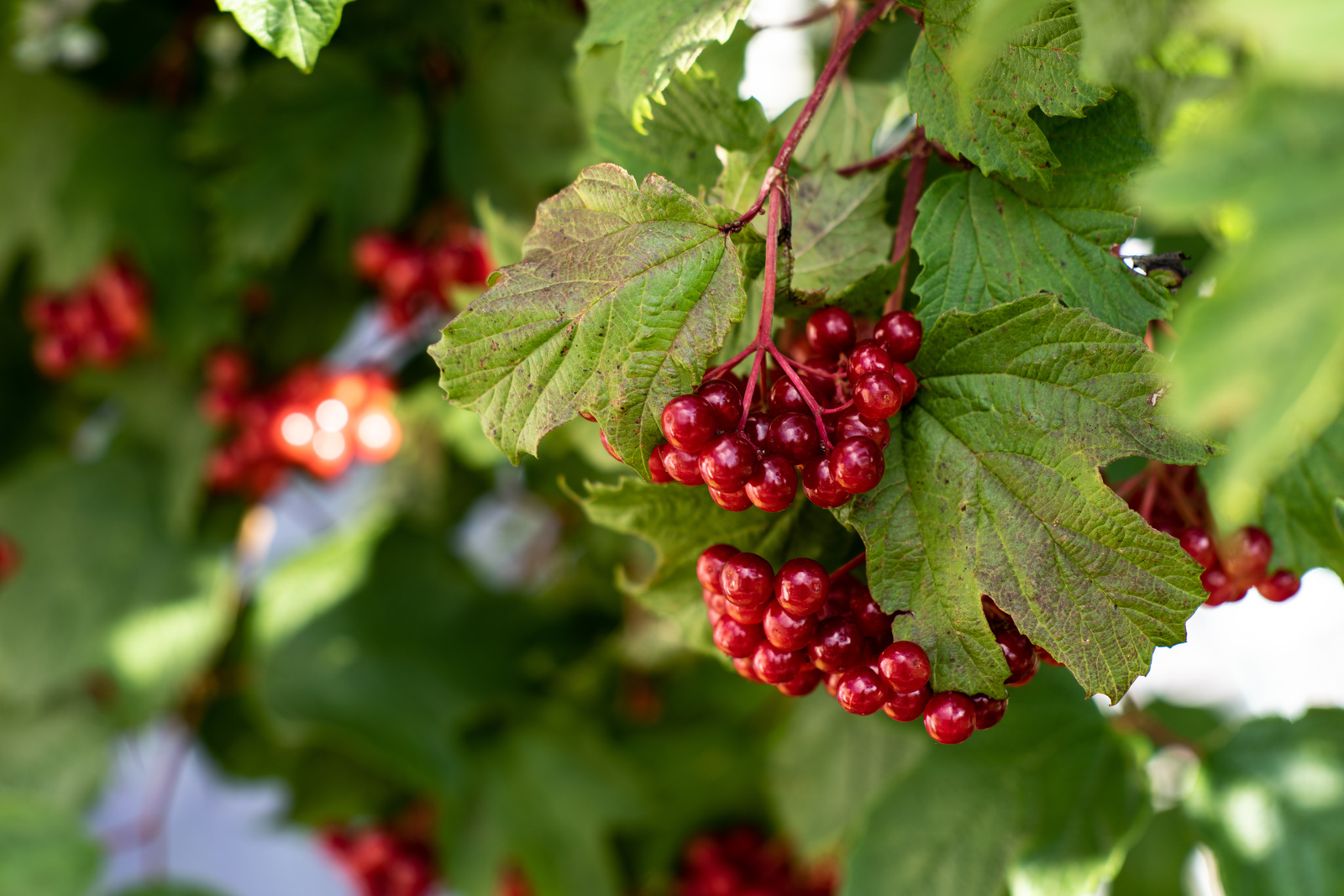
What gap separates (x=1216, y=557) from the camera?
45 centimetres

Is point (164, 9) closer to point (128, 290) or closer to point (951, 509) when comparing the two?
point (128, 290)

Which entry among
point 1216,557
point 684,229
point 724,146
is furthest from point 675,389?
point 1216,557

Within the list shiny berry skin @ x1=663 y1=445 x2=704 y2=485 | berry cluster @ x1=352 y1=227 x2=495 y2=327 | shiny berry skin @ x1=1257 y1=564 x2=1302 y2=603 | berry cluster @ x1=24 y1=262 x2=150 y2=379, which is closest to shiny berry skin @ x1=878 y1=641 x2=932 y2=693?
shiny berry skin @ x1=663 y1=445 x2=704 y2=485

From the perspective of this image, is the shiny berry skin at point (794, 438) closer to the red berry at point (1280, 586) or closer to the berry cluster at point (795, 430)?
the berry cluster at point (795, 430)

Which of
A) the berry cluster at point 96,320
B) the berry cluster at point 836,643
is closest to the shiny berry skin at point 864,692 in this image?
the berry cluster at point 836,643

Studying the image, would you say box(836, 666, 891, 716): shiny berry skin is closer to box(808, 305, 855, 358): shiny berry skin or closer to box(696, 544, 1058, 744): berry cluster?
box(696, 544, 1058, 744): berry cluster

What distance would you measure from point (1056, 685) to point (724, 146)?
0.48 meters

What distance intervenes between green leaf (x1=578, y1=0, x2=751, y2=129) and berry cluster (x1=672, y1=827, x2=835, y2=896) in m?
Result: 0.94

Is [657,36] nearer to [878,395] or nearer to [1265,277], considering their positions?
[878,395]

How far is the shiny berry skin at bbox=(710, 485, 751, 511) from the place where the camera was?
0.38 m

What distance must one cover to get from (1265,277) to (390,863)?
135cm

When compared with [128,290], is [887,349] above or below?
above

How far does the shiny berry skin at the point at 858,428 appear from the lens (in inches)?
15.1

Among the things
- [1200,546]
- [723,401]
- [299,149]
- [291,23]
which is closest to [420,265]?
[299,149]
